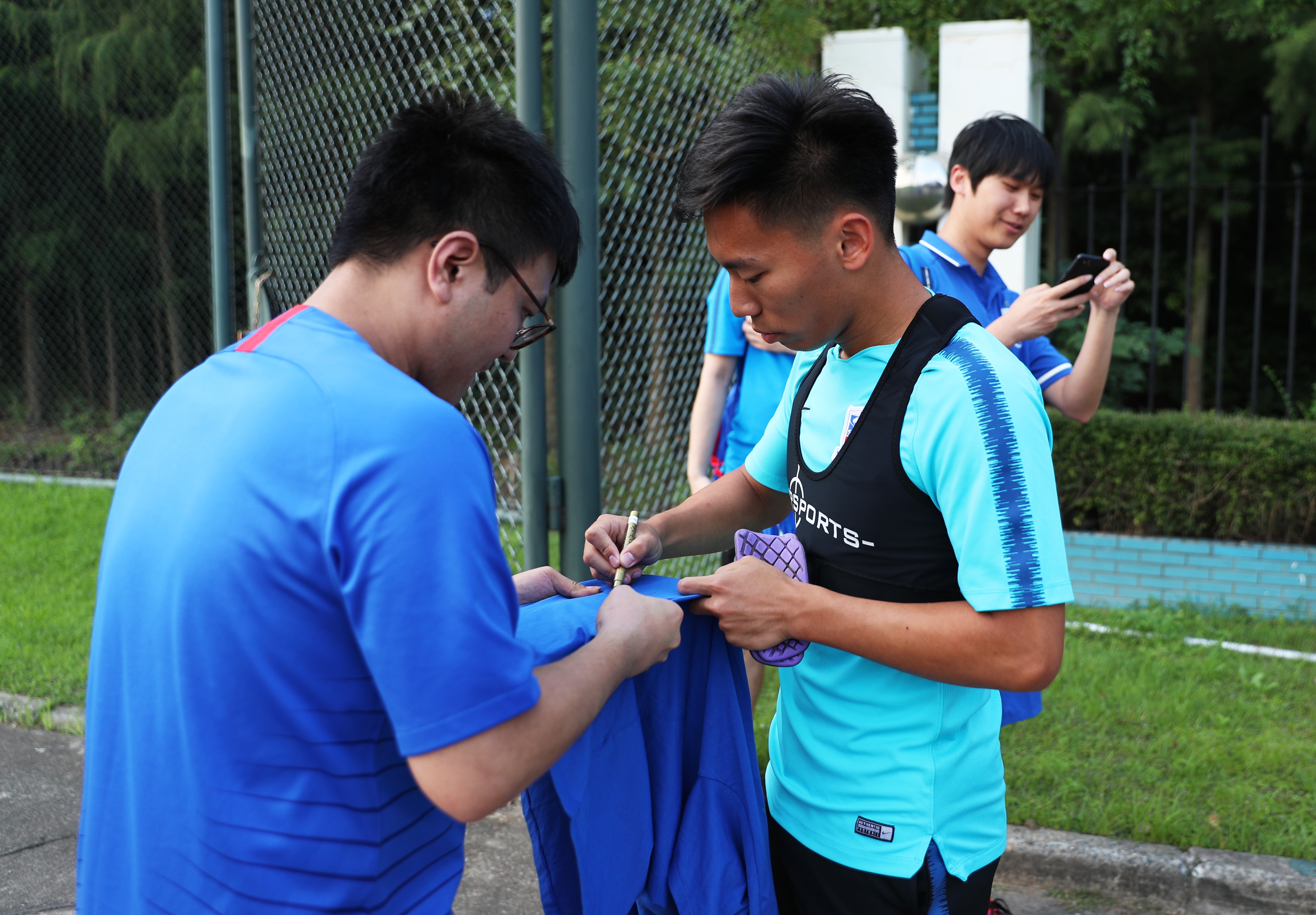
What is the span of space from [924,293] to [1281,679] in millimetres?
3918

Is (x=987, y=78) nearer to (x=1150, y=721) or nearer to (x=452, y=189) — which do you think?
(x=1150, y=721)

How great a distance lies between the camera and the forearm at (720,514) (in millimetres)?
1955

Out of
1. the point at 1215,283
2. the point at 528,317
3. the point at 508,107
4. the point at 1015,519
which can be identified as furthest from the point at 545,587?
the point at 1215,283

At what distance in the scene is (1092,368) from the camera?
2.98 m

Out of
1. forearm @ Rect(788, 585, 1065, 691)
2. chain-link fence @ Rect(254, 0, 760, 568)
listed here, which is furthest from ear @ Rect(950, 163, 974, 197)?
forearm @ Rect(788, 585, 1065, 691)

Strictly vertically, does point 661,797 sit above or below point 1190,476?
above

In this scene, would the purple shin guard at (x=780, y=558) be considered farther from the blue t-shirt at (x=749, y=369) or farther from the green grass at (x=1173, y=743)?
the green grass at (x=1173, y=743)

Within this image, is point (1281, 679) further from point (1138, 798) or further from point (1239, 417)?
point (1239, 417)

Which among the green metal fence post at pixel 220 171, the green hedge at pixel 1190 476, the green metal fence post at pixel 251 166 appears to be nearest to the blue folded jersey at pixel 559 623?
the green metal fence post at pixel 251 166

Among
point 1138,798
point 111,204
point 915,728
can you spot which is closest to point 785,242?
point 915,728

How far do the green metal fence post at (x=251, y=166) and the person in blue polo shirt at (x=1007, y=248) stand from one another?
2.63m

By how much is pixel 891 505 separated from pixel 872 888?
0.60 metres

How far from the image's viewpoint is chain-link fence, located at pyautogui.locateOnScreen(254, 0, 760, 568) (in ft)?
14.7

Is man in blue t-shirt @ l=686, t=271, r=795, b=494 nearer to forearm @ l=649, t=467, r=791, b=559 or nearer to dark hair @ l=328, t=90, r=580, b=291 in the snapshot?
forearm @ l=649, t=467, r=791, b=559
